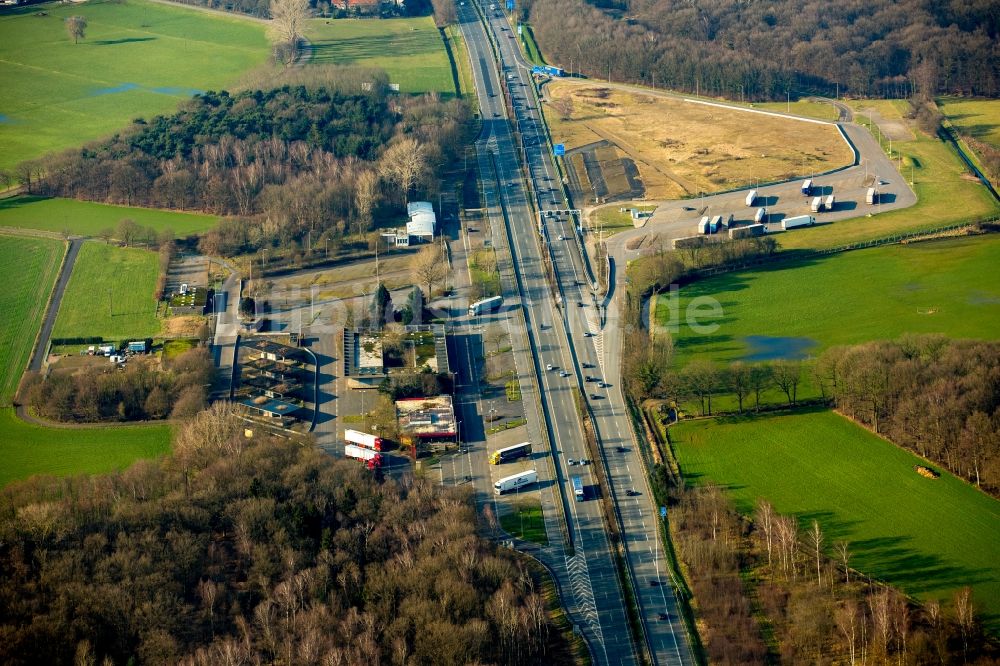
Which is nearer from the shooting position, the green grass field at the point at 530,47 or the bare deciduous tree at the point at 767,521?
the bare deciduous tree at the point at 767,521

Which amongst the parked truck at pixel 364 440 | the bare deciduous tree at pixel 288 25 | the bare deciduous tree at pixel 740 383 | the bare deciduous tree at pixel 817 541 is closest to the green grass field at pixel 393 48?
the bare deciduous tree at pixel 288 25

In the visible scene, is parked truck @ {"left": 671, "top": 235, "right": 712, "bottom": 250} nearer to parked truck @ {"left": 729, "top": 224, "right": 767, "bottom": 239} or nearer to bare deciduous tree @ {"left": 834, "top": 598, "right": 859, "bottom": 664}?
parked truck @ {"left": 729, "top": 224, "right": 767, "bottom": 239}

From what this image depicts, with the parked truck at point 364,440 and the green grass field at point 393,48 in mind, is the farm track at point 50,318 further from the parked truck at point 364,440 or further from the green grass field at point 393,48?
the green grass field at point 393,48

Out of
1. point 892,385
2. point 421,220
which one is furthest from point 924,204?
point 421,220

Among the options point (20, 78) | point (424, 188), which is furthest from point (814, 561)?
point (20, 78)

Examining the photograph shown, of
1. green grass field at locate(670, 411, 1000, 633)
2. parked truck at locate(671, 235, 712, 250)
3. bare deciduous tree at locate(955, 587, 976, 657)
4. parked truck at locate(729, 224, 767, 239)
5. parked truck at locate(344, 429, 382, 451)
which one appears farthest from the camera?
parked truck at locate(729, 224, 767, 239)

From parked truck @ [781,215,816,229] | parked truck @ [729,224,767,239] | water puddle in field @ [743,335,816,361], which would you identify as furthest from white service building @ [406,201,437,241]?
parked truck @ [781,215,816,229]
